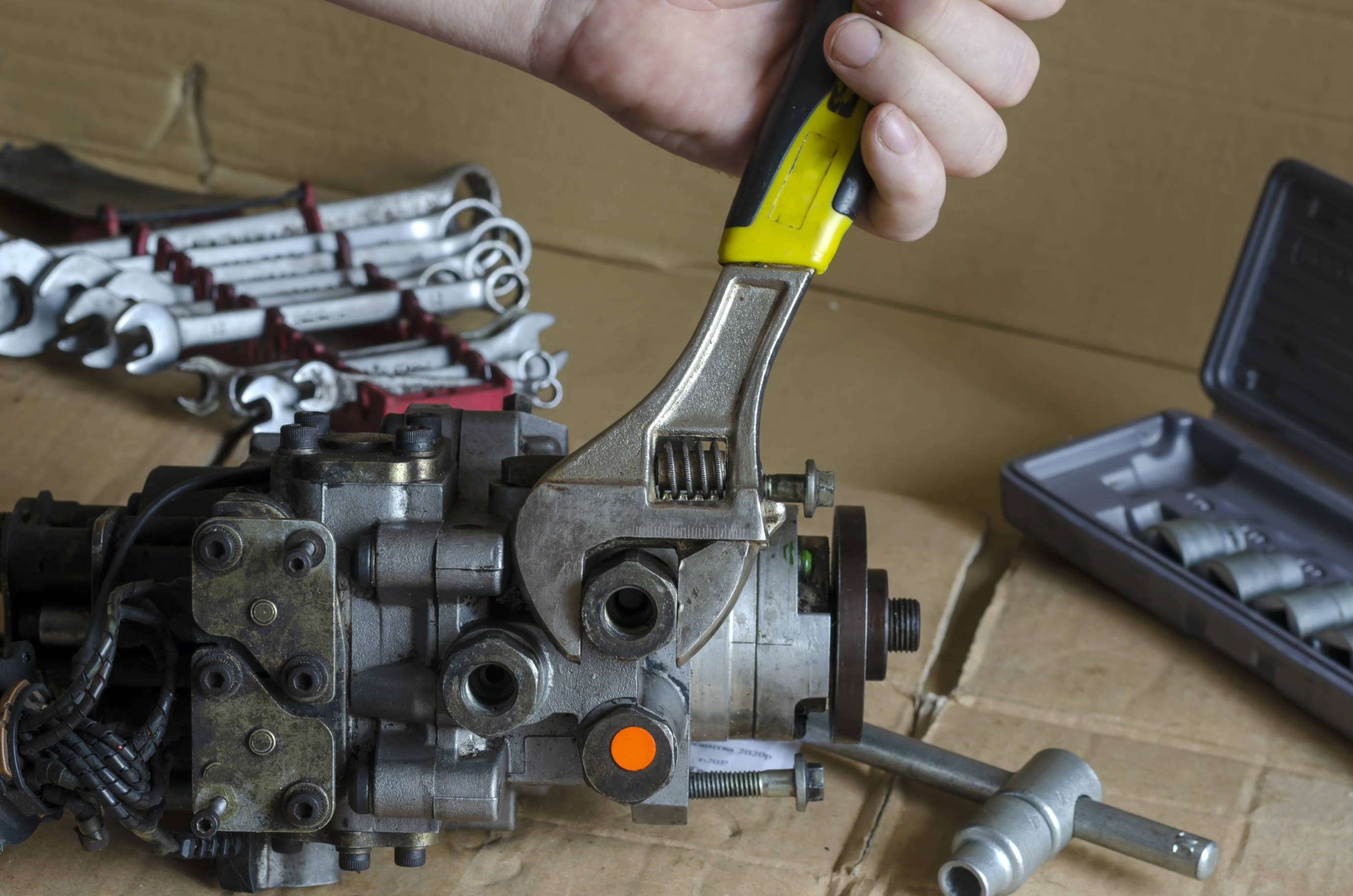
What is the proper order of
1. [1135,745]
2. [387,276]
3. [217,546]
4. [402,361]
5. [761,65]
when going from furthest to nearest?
1. [387,276]
2. [402,361]
3. [1135,745]
4. [761,65]
5. [217,546]

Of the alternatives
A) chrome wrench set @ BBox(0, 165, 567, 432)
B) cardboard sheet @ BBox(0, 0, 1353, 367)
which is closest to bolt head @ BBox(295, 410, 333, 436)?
chrome wrench set @ BBox(0, 165, 567, 432)

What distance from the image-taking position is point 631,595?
30.0 inches

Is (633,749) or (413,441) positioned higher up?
(413,441)

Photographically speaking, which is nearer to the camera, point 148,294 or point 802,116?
point 802,116

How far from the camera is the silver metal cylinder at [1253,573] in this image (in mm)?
1203

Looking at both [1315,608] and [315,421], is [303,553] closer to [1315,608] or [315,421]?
[315,421]

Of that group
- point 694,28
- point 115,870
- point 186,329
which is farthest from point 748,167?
point 186,329

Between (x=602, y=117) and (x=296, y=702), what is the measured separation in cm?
124

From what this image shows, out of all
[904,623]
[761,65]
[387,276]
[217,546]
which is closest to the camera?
[217,546]

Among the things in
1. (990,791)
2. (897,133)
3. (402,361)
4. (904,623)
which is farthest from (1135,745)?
(402,361)

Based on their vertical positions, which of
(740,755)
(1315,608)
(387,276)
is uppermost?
(387,276)

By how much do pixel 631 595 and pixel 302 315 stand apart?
2.87 feet

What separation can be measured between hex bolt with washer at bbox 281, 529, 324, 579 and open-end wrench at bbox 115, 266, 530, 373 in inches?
29.4

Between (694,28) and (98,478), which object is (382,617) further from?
(98,478)
